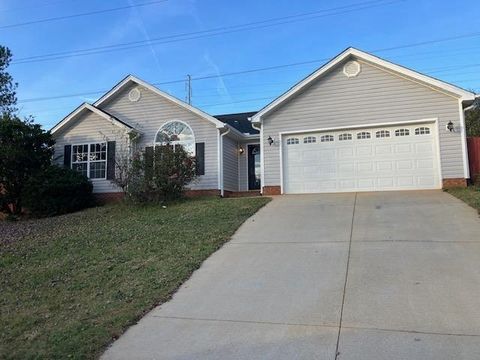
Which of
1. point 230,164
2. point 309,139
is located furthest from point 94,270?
point 230,164

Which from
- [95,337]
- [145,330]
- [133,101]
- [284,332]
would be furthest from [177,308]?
[133,101]

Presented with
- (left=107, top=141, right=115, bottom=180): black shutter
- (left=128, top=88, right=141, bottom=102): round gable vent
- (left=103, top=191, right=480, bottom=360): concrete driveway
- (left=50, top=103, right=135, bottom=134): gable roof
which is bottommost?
(left=103, top=191, right=480, bottom=360): concrete driveway

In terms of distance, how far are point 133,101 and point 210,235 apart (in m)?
10.8

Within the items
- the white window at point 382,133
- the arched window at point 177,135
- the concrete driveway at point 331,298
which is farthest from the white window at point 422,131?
the arched window at point 177,135

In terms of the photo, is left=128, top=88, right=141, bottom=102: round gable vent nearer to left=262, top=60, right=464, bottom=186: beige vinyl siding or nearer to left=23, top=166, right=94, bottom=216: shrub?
left=23, top=166, right=94, bottom=216: shrub

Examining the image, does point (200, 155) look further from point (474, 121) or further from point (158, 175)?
point (474, 121)

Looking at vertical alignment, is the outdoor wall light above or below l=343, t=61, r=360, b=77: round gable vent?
below

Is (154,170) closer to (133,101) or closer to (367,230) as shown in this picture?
(133,101)

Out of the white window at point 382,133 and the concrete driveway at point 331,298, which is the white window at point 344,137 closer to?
the white window at point 382,133

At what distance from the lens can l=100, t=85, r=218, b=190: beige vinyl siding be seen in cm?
1745

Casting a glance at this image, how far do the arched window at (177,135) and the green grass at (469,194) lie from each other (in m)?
9.39

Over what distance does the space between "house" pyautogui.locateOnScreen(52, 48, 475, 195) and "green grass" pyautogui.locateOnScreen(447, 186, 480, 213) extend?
0.69 metres

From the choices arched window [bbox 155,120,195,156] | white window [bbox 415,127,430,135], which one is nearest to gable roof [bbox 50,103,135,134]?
arched window [bbox 155,120,195,156]

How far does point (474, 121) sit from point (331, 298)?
1081 inches
